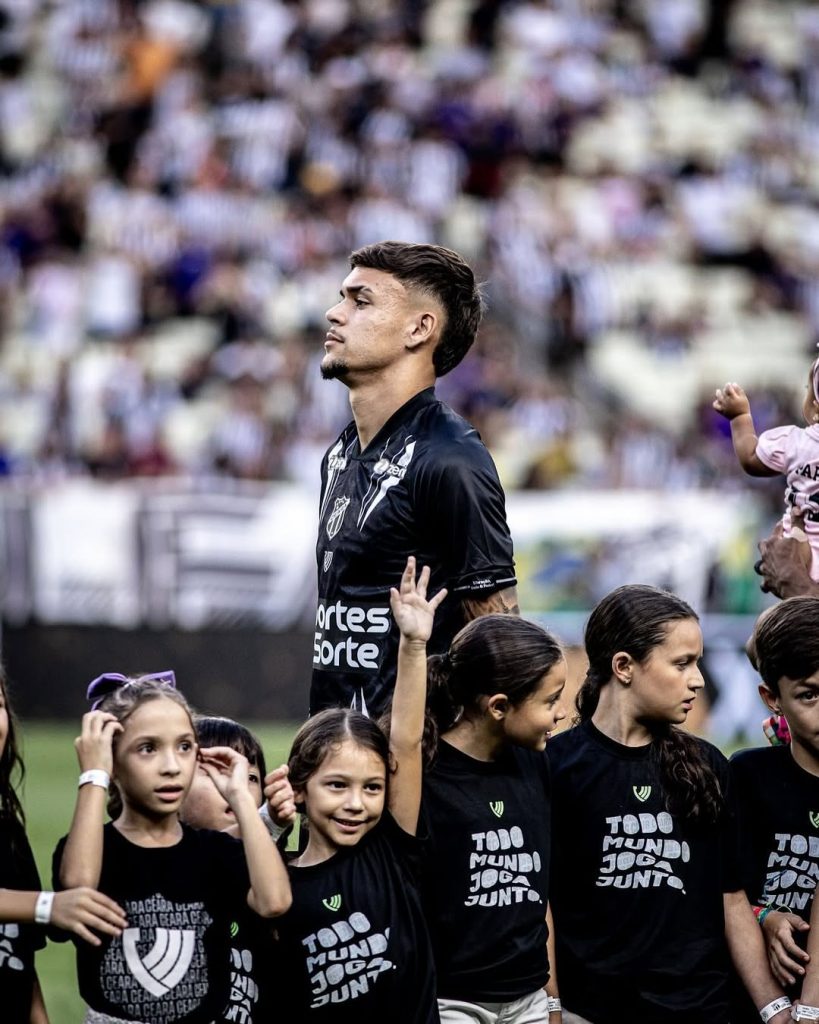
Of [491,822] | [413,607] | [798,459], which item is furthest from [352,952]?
[798,459]

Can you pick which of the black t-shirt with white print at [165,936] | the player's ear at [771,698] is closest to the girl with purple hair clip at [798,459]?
the player's ear at [771,698]

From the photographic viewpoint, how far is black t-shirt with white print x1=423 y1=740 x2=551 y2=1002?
460 cm

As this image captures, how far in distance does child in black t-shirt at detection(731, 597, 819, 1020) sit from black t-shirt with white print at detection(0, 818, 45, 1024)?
1892mm

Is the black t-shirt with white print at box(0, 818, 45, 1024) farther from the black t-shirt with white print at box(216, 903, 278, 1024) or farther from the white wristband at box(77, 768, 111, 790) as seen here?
the black t-shirt with white print at box(216, 903, 278, 1024)

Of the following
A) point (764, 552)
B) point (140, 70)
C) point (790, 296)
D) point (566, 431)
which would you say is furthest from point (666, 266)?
point (764, 552)

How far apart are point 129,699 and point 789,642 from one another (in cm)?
177

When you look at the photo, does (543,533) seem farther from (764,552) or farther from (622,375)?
(764,552)

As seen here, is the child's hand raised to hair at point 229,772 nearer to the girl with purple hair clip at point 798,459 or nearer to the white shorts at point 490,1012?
the white shorts at point 490,1012

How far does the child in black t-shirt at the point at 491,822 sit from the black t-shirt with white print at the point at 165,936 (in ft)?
1.76

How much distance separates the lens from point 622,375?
63.9 feet

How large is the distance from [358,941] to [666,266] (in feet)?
54.4

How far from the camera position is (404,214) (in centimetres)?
1964

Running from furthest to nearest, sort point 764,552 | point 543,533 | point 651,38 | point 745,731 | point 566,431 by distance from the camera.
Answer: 1. point 651,38
2. point 566,431
3. point 543,533
4. point 745,731
5. point 764,552

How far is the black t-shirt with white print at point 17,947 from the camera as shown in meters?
4.49
